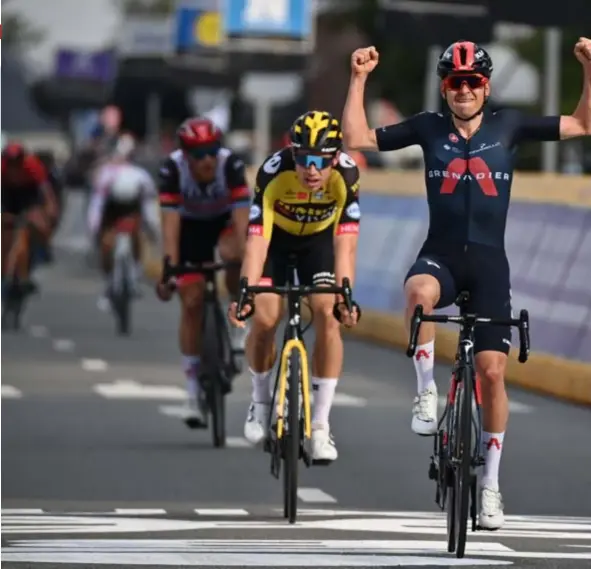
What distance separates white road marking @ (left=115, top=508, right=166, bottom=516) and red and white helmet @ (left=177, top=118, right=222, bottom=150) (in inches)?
138

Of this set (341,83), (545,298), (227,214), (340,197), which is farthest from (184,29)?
(341,83)

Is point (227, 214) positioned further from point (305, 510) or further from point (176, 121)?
point (176, 121)

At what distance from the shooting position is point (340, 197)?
42.9ft

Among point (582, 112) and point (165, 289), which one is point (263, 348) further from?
point (165, 289)

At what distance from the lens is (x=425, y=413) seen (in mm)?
11359

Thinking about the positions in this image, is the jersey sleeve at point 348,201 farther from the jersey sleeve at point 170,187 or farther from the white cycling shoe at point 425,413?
the jersey sleeve at point 170,187

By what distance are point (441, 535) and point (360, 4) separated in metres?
75.3

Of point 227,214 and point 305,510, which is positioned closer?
point 305,510

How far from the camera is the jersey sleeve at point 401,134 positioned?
1148cm

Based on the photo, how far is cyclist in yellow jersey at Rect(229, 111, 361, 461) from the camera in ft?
41.2

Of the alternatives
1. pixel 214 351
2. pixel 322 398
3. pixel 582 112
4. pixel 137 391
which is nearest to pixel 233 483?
pixel 322 398

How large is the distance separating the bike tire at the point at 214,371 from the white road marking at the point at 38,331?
434 inches

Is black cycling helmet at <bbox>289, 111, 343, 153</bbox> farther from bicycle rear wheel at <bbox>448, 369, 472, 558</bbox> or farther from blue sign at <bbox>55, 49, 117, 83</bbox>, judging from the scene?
blue sign at <bbox>55, 49, 117, 83</bbox>

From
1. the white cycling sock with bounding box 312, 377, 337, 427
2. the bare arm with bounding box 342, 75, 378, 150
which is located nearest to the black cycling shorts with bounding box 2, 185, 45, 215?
the white cycling sock with bounding box 312, 377, 337, 427
